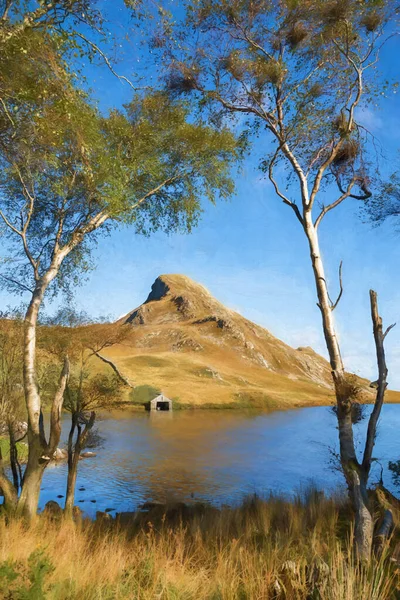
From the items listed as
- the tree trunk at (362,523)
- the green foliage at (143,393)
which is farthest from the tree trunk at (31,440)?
the green foliage at (143,393)

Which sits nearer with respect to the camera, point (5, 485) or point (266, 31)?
point (5, 485)

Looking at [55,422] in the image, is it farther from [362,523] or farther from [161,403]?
[161,403]

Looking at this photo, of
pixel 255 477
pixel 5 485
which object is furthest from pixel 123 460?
pixel 5 485

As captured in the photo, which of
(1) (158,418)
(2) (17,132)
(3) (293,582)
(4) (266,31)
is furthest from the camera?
(1) (158,418)

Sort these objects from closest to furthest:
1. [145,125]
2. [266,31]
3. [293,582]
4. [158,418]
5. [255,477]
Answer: [293,582] → [266,31] → [145,125] → [255,477] → [158,418]

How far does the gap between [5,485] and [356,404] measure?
9872 mm

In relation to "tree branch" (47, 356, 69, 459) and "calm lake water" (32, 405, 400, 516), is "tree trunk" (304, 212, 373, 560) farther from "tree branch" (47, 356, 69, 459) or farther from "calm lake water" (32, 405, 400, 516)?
"tree branch" (47, 356, 69, 459)

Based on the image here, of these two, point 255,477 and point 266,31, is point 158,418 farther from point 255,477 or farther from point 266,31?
point 266,31

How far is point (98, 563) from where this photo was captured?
23.2ft

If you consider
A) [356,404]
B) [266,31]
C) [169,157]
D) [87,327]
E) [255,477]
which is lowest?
[255,477]

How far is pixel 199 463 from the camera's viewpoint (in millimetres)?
39656

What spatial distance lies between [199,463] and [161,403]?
183 feet

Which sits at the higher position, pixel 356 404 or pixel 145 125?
pixel 145 125

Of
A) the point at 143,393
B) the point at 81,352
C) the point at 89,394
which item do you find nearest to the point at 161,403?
the point at 143,393
